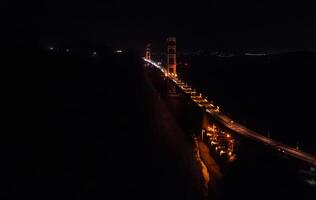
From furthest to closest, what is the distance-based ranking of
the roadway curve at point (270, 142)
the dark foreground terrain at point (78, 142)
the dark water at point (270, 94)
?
1. the dark water at point (270, 94)
2. the roadway curve at point (270, 142)
3. the dark foreground terrain at point (78, 142)

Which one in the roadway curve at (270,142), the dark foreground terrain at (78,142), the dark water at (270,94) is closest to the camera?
the dark foreground terrain at (78,142)

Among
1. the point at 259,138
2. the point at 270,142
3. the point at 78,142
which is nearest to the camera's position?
the point at 270,142

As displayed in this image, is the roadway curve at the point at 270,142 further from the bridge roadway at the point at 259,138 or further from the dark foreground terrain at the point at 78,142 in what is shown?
the dark foreground terrain at the point at 78,142

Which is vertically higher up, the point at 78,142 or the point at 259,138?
the point at 259,138

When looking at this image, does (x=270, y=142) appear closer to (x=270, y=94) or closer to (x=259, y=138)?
(x=259, y=138)

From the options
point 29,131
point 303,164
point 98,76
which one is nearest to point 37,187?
point 29,131

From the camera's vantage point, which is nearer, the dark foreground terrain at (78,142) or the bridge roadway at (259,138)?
the dark foreground terrain at (78,142)

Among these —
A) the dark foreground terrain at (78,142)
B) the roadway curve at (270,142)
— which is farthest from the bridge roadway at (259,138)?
the dark foreground terrain at (78,142)

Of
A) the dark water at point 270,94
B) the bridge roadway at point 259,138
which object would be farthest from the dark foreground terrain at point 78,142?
the dark water at point 270,94

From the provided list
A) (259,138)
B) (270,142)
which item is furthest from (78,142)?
(270,142)
